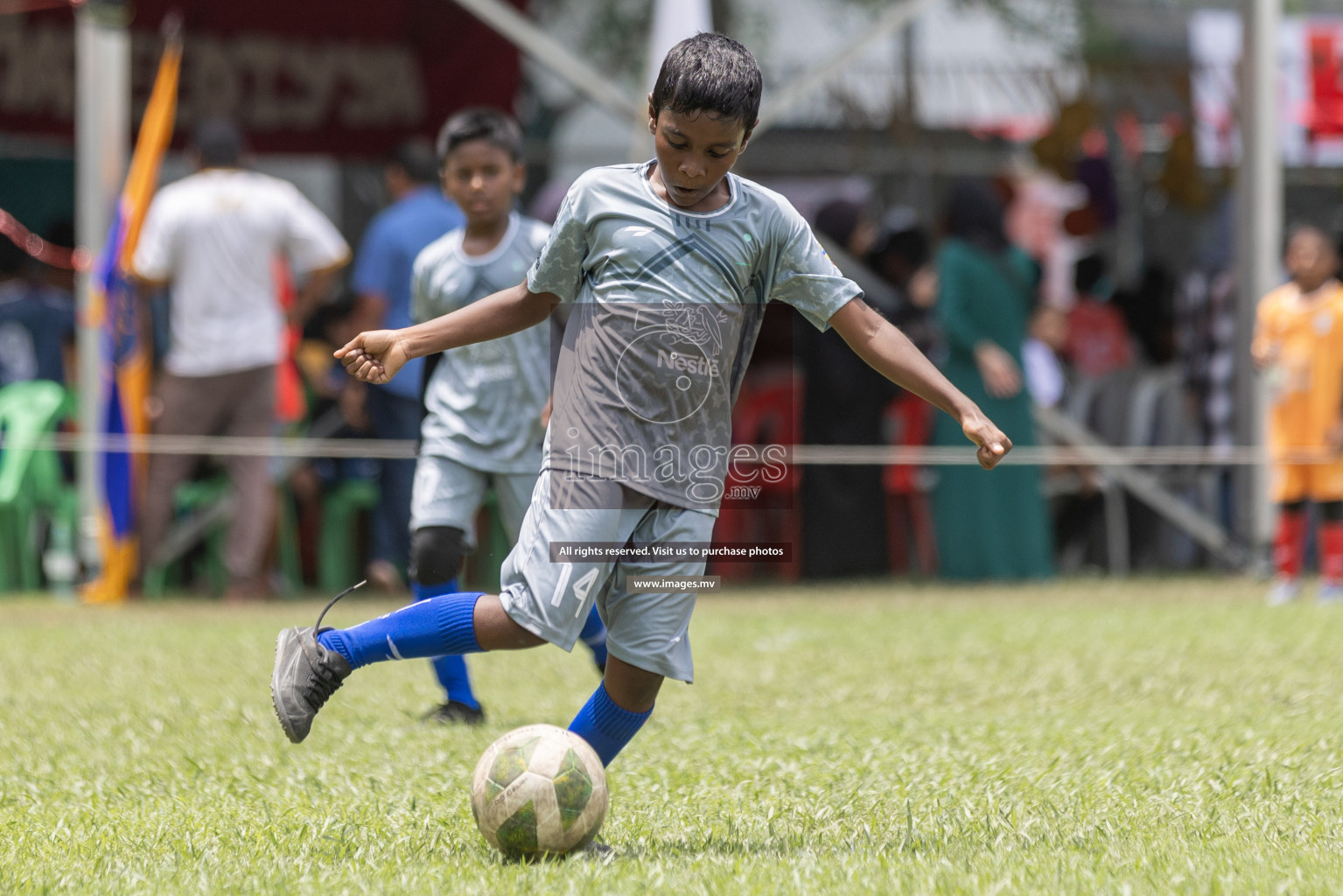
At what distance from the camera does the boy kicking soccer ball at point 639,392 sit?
359cm

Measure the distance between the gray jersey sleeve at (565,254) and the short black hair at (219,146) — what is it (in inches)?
240

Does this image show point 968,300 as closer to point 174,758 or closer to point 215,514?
point 215,514

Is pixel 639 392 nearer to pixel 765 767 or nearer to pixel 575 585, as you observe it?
pixel 575 585

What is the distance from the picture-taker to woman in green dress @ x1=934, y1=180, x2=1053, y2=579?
33.0 ft

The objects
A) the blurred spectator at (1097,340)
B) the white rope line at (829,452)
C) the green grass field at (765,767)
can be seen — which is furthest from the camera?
the blurred spectator at (1097,340)

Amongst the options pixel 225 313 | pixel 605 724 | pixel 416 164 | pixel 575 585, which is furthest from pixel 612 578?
pixel 416 164

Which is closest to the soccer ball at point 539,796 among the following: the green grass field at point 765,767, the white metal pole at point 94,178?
the green grass field at point 765,767

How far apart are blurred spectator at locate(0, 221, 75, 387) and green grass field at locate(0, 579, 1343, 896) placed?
2983 millimetres

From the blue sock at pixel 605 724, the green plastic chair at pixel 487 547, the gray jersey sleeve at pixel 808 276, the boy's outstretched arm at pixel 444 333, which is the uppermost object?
the gray jersey sleeve at pixel 808 276

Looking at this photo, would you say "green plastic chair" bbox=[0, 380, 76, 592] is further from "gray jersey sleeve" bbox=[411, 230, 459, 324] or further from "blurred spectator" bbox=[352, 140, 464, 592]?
"gray jersey sleeve" bbox=[411, 230, 459, 324]

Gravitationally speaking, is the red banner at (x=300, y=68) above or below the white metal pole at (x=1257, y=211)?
above

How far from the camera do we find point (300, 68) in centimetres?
1341

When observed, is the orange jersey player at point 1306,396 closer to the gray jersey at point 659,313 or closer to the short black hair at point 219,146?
the short black hair at point 219,146

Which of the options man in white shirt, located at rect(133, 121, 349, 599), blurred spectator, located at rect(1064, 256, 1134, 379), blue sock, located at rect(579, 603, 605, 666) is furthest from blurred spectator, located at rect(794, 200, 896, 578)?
blue sock, located at rect(579, 603, 605, 666)
